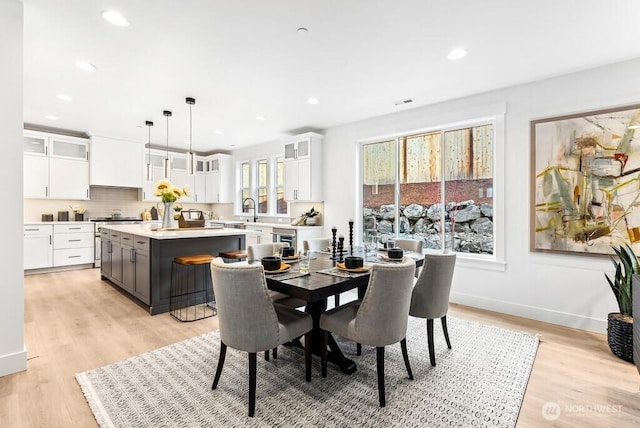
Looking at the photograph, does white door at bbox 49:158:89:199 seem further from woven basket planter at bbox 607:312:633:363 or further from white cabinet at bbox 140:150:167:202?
woven basket planter at bbox 607:312:633:363

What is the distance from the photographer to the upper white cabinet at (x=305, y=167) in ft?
18.7

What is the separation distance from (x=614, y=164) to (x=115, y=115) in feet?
21.6

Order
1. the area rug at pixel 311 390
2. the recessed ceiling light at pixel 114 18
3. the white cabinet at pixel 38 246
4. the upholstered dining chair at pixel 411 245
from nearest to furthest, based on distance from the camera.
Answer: the area rug at pixel 311 390 → the recessed ceiling light at pixel 114 18 → the upholstered dining chair at pixel 411 245 → the white cabinet at pixel 38 246

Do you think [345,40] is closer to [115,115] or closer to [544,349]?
[544,349]

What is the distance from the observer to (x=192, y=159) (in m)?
4.25

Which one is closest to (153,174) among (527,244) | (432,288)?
(432,288)

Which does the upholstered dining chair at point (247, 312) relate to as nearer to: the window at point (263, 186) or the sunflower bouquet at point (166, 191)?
the sunflower bouquet at point (166, 191)

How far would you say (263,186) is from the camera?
7.34 metres

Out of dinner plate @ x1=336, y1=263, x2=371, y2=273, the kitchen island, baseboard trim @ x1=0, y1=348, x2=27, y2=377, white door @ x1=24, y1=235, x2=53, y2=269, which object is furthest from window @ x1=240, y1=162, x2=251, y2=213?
dinner plate @ x1=336, y1=263, x2=371, y2=273

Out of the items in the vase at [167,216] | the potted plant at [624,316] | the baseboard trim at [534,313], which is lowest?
the baseboard trim at [534,313]

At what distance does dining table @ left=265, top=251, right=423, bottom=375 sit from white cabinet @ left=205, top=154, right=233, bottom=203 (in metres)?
5.69

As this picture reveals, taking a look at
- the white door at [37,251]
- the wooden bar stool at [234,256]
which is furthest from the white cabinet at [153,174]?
the wooden bar stool at [234,256]

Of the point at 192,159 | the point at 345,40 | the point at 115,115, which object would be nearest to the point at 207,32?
the point at 345,40

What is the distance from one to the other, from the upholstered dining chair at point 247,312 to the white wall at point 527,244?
3054 millimetres
